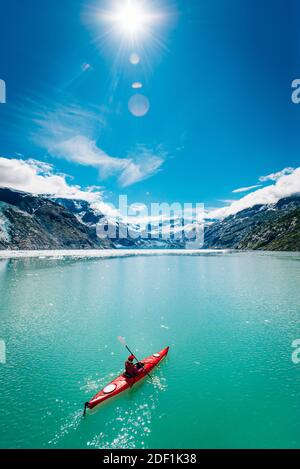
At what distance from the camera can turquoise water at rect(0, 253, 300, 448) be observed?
18.2 meters

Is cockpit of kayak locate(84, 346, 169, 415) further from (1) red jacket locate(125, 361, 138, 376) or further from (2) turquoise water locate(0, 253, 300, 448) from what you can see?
(2) turquoise water locate(0, 253, 300, 448)

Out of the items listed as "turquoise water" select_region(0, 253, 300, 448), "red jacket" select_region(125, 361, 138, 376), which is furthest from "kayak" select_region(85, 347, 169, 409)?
"turquoise water" select_region(0, 253, 300, 448)

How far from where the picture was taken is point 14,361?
28.8 m

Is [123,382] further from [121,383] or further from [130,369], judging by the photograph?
[130,369]

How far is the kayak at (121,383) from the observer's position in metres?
20.6

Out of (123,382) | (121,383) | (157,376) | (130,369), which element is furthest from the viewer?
(157,376)

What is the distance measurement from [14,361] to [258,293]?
54.9m

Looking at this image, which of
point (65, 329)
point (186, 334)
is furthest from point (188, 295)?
point (65, 329)

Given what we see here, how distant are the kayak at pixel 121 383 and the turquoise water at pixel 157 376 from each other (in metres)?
0.73

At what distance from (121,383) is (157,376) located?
476 centimetres

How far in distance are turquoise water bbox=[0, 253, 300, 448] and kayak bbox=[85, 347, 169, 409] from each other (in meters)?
0.73

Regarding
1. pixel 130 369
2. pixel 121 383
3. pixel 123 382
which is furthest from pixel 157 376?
pixel 121 383

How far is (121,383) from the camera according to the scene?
74.8 ft
